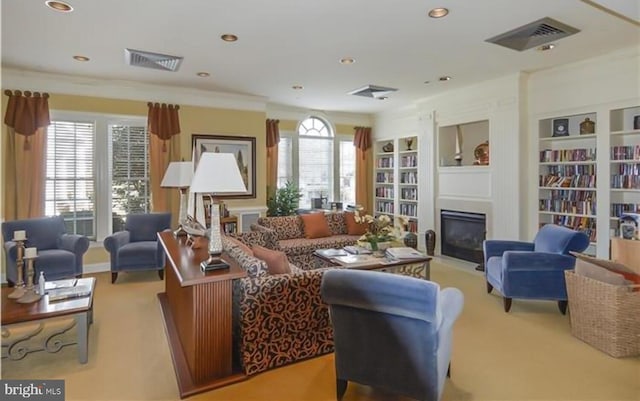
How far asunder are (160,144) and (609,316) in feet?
18.2

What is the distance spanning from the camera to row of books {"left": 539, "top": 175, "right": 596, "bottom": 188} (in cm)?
464

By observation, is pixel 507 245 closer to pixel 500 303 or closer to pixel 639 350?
pixel 500 303

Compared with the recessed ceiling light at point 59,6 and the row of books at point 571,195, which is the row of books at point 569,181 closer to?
the row of books at point 571,195

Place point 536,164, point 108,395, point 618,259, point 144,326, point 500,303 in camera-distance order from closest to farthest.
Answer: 1. point 108,395
2. point 618,259
3. point 144,326
4. point 500,303
5. point 536,164

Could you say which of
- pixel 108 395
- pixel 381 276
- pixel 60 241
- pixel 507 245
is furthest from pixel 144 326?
pixel 507 245

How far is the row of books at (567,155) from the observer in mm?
4707

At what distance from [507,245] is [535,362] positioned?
1776 millimetres

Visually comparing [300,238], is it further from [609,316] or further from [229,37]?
[609,316]

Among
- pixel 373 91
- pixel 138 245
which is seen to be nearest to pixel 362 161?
pixel 373 91

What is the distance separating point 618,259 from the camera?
3.17 m

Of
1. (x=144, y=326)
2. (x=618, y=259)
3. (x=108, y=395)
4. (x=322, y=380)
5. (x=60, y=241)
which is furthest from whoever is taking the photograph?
(x=60, y=241)

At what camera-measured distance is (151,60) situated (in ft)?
14.1

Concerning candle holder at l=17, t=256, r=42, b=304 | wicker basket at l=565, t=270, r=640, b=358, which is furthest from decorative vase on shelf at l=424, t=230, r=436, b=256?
candle holder at l=17, t=256, r=42, b=304

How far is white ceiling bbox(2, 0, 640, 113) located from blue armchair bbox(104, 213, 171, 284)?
1.95 m
